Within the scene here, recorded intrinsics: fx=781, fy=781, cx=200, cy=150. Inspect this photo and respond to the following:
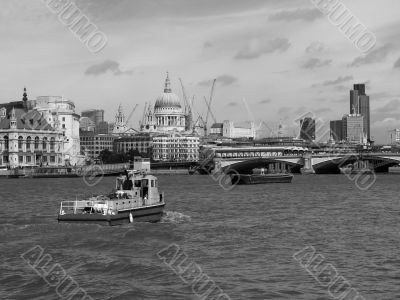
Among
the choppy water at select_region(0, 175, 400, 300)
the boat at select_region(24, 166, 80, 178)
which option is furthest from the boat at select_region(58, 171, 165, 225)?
the boat at select_region(24, 166, 80, 178)

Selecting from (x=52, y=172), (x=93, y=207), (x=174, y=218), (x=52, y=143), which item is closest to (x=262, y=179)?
(x=52, y=172)

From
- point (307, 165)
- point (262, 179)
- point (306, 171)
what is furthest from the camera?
point (307, 165)

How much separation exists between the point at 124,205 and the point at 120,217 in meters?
1.36

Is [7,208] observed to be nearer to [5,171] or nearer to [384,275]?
[384,275]

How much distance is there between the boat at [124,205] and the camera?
39.3 meters

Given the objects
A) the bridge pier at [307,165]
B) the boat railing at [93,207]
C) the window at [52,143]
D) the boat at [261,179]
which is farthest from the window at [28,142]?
the boat railing at [93,207]

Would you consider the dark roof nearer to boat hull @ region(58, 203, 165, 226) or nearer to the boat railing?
boat hull @ region(58, 203, 165, 226)

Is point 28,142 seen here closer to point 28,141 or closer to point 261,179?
point 28,141

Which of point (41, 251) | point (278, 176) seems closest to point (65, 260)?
point (41, 251)

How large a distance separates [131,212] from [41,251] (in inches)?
380

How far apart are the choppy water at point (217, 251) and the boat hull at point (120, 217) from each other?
0.44 meters

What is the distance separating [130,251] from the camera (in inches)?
1289

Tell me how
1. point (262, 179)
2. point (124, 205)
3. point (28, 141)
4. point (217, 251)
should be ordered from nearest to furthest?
point (217, 251) → point (124, 205) → point (262, 179) → point (28, 141)

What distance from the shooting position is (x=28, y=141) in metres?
182
